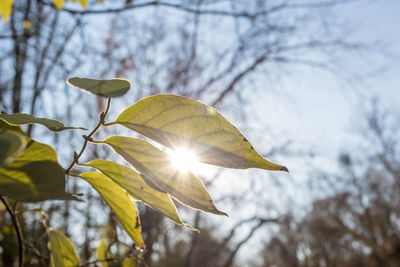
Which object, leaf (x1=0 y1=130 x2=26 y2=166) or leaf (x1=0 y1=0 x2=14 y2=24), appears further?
leaf (x1=0 y1=0 x2=14 y2=24)

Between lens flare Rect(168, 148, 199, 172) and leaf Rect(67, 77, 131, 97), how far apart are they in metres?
0.07

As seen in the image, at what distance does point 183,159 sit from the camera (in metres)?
0.26

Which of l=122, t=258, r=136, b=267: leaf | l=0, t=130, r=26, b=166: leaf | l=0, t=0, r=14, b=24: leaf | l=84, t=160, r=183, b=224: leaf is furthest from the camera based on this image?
l=122, t=258, r=136, b=267: leaf

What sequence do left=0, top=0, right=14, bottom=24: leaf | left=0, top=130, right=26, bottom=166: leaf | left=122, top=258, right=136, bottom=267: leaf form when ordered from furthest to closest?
left=122, top=258, right=136, bottom=267: leaf, left=0, top=0, right=14, bottom=24: leaf, left=0, top=130, right=26, bottom=166: leaf

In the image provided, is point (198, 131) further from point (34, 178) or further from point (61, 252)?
point (61, 252)

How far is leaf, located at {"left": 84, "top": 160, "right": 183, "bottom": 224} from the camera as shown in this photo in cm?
27

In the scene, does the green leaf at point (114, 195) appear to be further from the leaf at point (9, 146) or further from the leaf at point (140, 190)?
the leaf at point (9, 146)

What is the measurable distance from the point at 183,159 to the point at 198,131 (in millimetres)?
29

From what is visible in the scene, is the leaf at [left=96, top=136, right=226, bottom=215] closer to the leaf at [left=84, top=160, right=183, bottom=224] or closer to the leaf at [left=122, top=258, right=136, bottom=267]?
the leaf at [left=84, top=160, right=183, bottom=224]

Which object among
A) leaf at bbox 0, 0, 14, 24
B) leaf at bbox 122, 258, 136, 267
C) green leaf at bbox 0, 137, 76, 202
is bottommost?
leaf at bbox 122, 258, 136, 267

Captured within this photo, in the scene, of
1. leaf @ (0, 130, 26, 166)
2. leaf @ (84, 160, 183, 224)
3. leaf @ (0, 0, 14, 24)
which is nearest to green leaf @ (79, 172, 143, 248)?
leaf @ (84, 160, 183, 224)

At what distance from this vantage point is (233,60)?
1889 mm

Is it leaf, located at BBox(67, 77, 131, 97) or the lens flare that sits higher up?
leaf, located at BBox(67, 77, 131, 97)

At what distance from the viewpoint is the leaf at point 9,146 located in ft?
0.51
